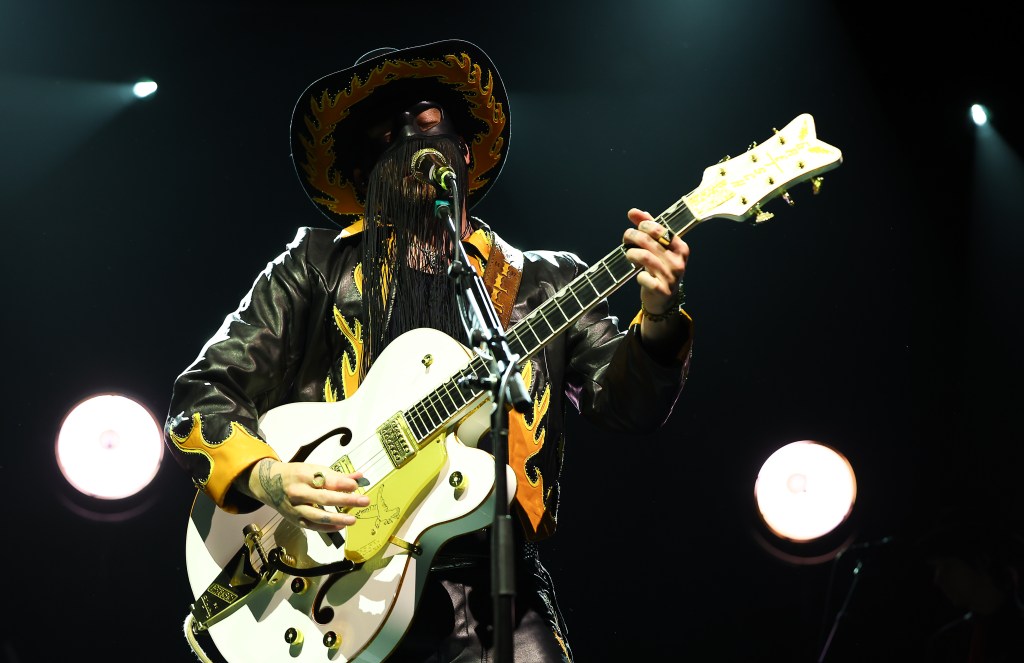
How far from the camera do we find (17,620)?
13.2 feet

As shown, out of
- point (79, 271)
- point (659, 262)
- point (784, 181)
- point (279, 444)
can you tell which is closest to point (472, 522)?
point (279, 444)

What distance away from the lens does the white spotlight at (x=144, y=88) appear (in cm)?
445

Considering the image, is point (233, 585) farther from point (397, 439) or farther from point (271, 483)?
point (397, 439)

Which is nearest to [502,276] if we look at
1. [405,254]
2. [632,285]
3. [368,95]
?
[405,254]

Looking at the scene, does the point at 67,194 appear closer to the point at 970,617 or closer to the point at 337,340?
the point at 337,340

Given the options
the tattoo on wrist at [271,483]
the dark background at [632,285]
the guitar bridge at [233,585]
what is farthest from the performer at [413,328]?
the dark background at [632,285]

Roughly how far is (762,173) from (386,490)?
125cm

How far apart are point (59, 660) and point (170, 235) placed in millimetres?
1796

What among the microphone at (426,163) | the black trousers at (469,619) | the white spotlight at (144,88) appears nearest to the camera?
the black trousers at (469,619)

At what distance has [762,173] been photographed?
8.49ft

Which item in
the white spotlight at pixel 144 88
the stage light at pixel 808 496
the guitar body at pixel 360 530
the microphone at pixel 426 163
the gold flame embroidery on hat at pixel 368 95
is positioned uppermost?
the white spotlight at pixel 144 88

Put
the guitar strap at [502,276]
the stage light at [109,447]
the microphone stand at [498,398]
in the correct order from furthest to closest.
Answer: the stage light at [109,447] → the guitar strap at [502,276] → the microphone stand at [498,398]

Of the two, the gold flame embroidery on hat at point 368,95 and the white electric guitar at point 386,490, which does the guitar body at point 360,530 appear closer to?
the white electric guitar at point 386,490

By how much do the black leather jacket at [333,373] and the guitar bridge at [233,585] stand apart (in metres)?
0.13
